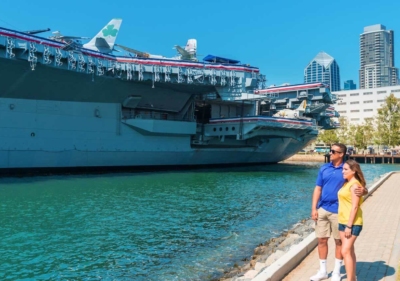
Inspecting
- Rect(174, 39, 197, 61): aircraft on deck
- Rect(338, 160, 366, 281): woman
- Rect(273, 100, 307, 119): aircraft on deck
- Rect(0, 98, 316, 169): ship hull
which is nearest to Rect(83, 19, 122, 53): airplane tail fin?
Rect(0, 98, 316, 169): ship hull

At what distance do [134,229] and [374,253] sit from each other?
224 inches

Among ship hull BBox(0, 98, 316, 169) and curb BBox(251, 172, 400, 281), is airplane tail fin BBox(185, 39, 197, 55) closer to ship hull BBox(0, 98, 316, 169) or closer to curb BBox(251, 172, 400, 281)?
ship hull BBox(0, 98, 316, 169)

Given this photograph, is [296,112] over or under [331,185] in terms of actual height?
over

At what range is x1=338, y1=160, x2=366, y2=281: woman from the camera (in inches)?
175

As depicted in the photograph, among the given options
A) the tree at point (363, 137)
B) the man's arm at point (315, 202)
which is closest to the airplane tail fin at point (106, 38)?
the man's arm at point (315, 202)

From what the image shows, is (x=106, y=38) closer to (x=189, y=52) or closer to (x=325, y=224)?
(x=189, y=52)

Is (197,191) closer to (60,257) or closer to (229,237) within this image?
(229,237)

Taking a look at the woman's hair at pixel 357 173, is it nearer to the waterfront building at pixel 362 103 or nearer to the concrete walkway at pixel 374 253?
the concrete walkway at pixel 374 253

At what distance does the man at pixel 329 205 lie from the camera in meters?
4.92

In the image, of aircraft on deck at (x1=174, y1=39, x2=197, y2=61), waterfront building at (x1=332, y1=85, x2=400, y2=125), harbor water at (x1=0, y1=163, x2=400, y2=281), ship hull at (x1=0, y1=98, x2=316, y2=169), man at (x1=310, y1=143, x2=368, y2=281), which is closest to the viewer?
man at (x1=310, y1=143, x2=368, y2=281)

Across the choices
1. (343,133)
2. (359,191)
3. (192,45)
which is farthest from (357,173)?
(343,133)

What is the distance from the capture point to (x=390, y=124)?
60000mm

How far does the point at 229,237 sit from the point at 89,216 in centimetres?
444

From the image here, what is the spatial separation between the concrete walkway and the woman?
532 millimetres
